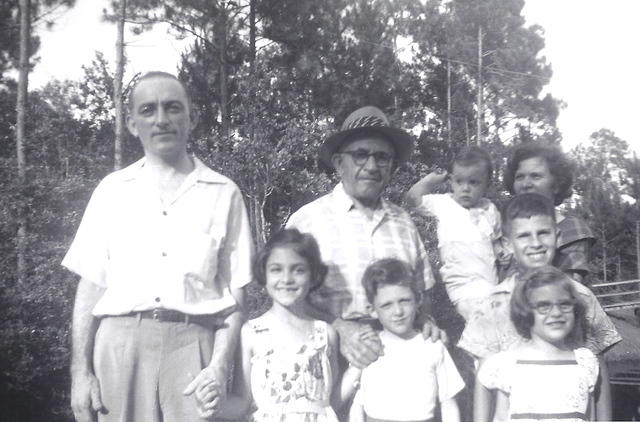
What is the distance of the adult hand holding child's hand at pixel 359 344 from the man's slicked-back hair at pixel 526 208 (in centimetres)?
89

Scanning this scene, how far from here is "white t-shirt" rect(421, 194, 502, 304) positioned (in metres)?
4.03

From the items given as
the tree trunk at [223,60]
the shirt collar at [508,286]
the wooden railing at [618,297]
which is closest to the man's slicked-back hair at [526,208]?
the shirt collar at [508,286]

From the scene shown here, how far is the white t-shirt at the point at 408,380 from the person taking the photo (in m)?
3.34

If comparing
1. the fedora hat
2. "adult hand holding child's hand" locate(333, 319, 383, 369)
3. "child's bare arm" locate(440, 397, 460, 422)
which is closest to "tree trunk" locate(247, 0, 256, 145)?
the fedora hat

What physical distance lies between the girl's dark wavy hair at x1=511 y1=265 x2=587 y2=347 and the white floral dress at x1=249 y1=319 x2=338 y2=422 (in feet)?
2.92

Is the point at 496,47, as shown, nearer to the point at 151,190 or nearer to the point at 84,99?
the point at 84,99

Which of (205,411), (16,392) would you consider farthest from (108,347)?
(16,392)

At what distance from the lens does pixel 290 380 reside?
3326 millimetres

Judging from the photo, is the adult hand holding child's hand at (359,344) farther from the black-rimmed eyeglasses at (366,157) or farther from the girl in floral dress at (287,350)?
the black-rimmed eyeglasses at (366,157)

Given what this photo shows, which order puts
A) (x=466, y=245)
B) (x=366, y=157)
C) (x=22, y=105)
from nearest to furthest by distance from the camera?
(x=366, y=157), (x=466, y=245), (x=22, y=105)

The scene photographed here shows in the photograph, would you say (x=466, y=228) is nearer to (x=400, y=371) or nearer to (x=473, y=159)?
(x=473, y=159)

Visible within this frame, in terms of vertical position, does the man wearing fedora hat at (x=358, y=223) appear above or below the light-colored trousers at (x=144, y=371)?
above

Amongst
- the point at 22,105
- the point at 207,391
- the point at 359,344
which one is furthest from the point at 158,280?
the point at 22,105

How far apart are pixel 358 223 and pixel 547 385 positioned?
46.0 inches
